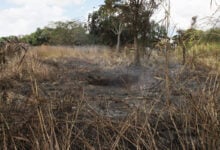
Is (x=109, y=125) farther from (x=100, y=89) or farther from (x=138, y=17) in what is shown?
(x=138, y=17)

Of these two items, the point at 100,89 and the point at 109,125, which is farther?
the point at 100,89

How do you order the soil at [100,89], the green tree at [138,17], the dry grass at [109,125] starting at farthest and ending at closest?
the green tree at [138,17]
the soil at [100,89]
the dry grass at [109,125]

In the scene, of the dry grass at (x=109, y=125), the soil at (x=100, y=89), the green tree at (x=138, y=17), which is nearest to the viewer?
the dry grass at (x=109, y=125)

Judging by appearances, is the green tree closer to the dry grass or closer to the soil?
the soil

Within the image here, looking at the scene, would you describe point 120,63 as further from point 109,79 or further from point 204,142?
point 204,142

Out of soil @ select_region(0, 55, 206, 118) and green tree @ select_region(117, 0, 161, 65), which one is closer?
soil @ select_region(0, 55, 206, 118)

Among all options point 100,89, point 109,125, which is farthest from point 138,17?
point 109,125

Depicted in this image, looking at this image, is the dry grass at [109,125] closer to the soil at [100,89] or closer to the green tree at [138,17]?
the soil at [100,89]

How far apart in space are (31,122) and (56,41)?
24.0 m

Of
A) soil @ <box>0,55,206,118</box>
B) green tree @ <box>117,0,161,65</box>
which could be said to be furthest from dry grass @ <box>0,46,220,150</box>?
green tree @ <box>117,0,161,65</box>

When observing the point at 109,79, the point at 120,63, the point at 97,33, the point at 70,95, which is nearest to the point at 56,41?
the point at 97,33

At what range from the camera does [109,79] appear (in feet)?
25.2

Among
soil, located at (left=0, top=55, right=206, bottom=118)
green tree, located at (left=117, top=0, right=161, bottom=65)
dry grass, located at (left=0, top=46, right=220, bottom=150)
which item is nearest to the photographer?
dry grass, located at (left=0, top=46, right=220, bottom=150)

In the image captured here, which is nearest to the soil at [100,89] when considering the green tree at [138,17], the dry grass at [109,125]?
the dry grass at [109,125]
